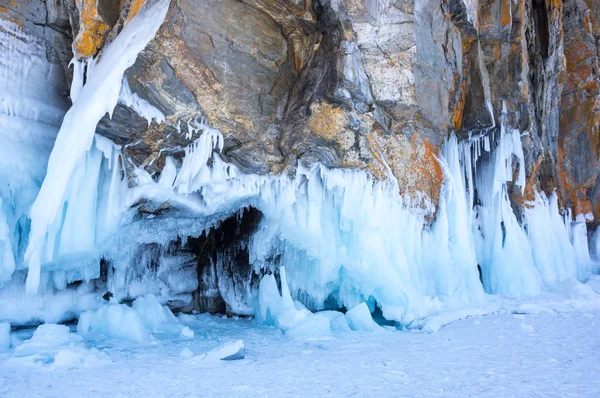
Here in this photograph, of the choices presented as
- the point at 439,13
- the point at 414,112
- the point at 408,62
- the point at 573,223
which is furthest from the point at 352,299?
the point at 573,223

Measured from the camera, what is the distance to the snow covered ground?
145 inches

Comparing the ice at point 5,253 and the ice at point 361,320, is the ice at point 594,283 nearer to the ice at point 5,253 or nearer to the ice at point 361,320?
the ice at point 361,320

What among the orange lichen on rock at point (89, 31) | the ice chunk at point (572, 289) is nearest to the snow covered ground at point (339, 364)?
the ice chunk at point (572, 289)

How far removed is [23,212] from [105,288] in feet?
7.28

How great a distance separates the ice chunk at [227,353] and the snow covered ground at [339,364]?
102 millimetres

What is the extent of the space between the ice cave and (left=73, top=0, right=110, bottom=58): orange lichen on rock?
19 millimetres

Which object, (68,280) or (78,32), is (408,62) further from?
(68,280)

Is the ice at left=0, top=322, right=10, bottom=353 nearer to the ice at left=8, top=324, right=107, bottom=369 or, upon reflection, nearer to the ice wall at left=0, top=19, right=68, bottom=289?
the ice at left=8, top=324, right=107, bottom=369

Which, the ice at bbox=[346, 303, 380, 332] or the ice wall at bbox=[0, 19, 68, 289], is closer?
the ice wall at bbox=[0, 19, 68, 289]

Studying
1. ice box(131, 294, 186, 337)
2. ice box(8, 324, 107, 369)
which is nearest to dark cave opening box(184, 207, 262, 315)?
ice box(131, 294, 186, 337)

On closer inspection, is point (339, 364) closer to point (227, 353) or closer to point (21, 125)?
point (227, 353)

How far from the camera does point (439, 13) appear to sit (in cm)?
815

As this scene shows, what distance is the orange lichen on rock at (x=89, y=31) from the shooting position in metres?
6.09

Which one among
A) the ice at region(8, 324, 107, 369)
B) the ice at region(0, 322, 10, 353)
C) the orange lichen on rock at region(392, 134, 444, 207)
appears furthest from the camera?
the orange lichen on rock at region(392, 134, 444, 207)
